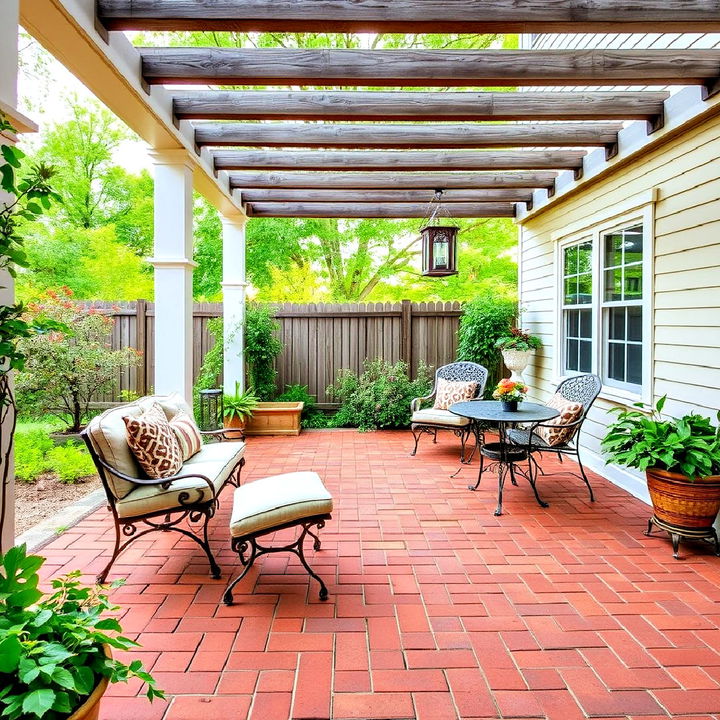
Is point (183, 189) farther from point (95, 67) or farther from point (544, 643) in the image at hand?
point (544, 643)

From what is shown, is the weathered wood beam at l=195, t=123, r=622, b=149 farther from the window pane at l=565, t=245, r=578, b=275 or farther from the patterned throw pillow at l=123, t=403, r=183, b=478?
the patterned throw pillow at l=123, t=403, r=183, b=478

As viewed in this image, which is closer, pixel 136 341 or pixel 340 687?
pixel 340 687

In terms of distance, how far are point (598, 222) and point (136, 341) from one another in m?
6.15

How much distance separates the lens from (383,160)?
15.6 feet

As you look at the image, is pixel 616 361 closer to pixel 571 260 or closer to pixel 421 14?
pixel 571 260

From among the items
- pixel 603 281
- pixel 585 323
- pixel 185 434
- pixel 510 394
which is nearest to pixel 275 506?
pixel 185 434

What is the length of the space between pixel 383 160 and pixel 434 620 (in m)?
3.97

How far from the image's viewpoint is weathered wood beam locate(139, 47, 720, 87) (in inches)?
120

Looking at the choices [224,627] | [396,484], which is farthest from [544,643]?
[396,484]

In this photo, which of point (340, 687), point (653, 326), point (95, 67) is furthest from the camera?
point (653, 326)

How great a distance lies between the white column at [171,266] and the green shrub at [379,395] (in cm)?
313

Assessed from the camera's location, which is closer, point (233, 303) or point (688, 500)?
point (688, 500)

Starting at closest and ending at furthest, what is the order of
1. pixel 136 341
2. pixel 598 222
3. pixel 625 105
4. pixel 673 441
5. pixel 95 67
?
pixel 95 67, pixel 673 441, pixel 625 105, pixel 598 222, pixel 136 341

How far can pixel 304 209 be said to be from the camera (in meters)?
6.57
